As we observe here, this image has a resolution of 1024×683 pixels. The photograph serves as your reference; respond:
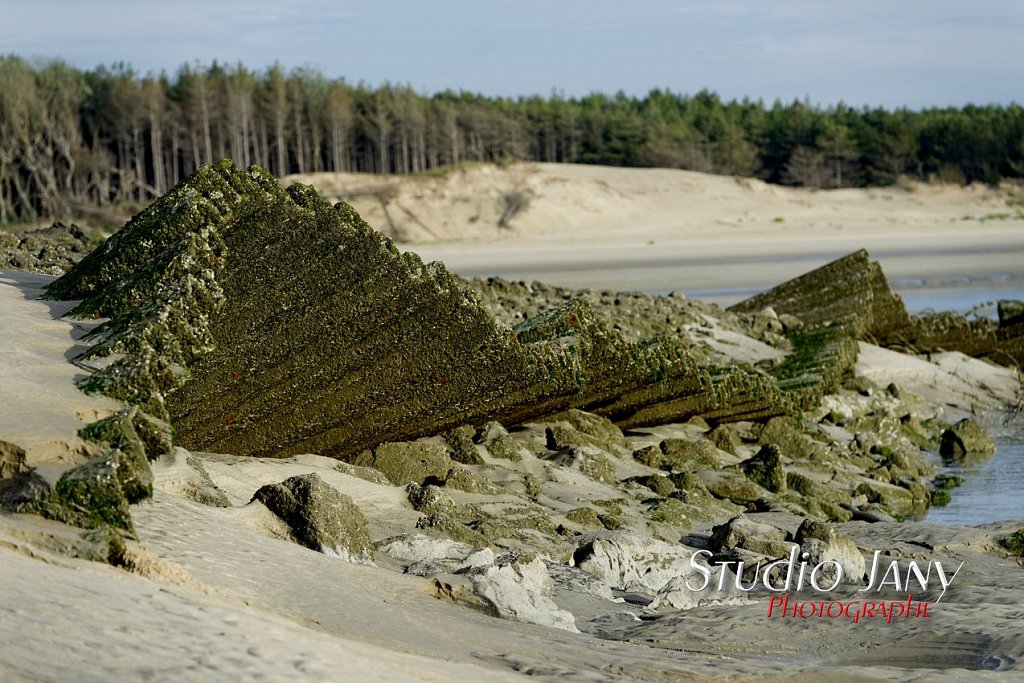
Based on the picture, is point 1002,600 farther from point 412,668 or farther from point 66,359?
point 66,359

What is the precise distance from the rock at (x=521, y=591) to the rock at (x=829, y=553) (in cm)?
173

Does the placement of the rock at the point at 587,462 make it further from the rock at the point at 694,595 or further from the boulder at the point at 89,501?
the boulder at the point at 89,501

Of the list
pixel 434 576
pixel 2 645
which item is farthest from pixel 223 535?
pixel 2 645

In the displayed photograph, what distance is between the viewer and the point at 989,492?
11.3 meters

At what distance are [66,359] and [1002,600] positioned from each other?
520 centimetres

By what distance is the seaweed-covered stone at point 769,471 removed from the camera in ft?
33.1

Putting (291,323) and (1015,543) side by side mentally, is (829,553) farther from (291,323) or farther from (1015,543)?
(291,323)

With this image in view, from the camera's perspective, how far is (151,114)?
5856 cm

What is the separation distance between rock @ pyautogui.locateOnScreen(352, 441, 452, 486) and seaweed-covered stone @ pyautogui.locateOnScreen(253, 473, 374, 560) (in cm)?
188

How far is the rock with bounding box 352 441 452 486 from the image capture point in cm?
832

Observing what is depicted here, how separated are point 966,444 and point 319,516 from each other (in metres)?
9.10

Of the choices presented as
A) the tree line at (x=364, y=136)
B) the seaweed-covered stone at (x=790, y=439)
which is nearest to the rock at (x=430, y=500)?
the seaweed-covered stone at (x=790, y=439)

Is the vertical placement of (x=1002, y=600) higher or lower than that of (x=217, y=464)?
lower

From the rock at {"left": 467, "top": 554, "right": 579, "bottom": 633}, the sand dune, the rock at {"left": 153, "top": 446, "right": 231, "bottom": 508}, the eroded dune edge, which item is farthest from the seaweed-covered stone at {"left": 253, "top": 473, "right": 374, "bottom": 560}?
the sand dune
